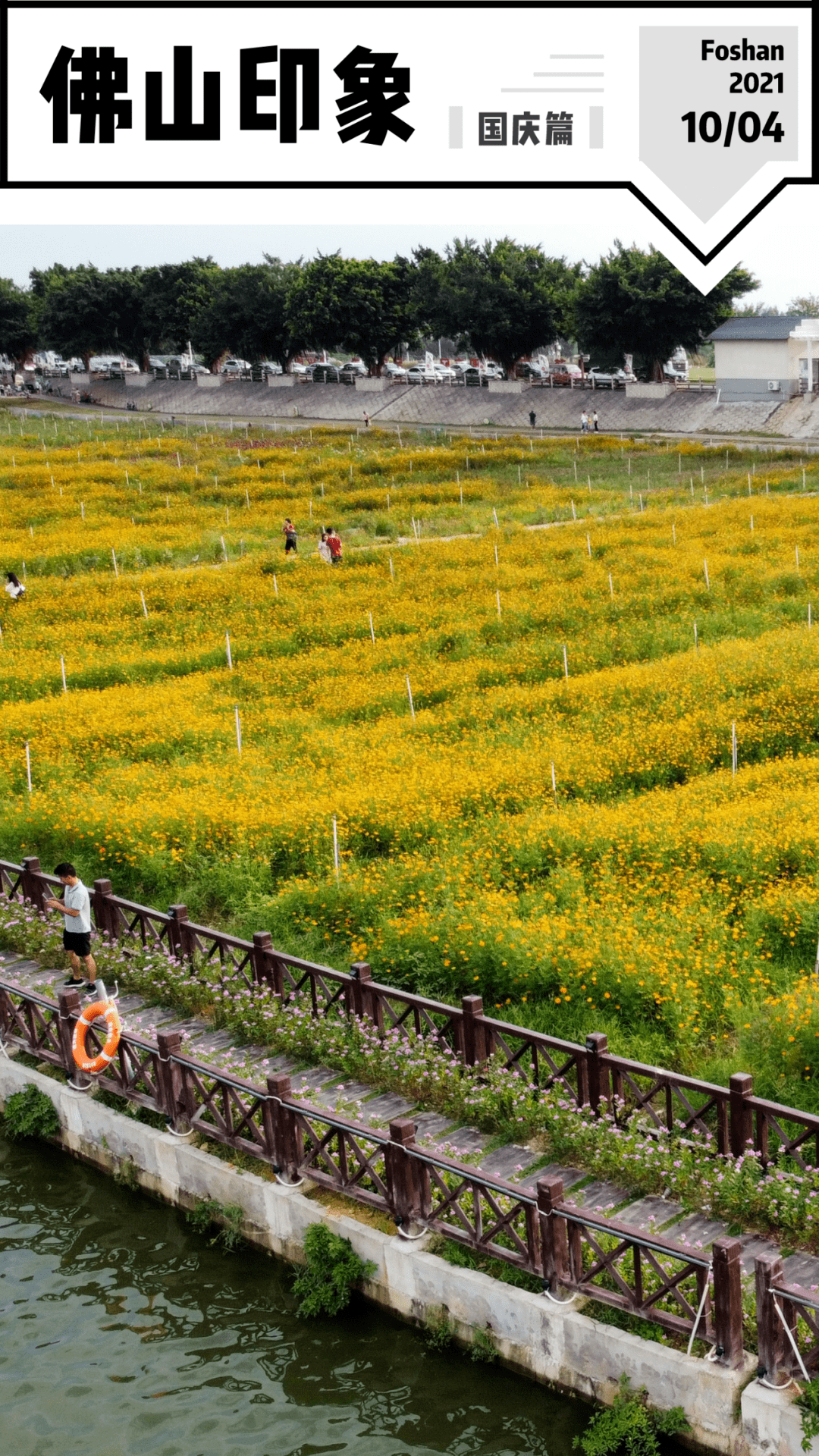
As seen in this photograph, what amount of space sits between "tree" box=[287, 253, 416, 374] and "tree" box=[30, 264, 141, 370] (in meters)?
17.8

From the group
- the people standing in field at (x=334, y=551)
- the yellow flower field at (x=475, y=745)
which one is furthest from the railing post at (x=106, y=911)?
the people standing in field at (x=334, y=551)

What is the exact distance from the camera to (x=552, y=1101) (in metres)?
12.0

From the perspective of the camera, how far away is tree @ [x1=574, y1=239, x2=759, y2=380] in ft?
243

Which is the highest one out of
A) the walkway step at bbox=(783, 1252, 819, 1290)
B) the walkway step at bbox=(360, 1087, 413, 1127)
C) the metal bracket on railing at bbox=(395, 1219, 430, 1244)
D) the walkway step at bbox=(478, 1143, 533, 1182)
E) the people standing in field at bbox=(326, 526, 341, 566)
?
the people standing in field at bbox=(326, 526, 341, 566)

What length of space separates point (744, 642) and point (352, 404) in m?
66.3

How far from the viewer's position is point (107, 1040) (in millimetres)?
13461

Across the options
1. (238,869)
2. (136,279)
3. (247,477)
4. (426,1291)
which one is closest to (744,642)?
(238,869)

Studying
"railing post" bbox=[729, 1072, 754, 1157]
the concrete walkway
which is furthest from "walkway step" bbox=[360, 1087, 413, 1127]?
"railing post" bbox=[729, 1072, 754, 1157]

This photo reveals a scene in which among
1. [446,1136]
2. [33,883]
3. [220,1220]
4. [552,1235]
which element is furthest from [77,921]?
[552,1235]

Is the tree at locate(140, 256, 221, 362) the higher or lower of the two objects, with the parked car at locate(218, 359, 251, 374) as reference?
higher

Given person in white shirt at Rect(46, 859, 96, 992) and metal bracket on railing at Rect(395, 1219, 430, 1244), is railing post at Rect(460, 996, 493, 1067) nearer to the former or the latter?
metal bracket on railing at Rect(395, 1219, 430, 1244)

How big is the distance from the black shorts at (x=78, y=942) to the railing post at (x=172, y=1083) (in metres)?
2.28

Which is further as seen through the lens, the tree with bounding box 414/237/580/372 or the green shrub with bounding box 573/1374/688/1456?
the tree with bounding box 414/237/580/372

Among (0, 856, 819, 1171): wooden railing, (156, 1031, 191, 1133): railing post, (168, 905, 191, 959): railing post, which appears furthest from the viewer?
(168, 905, 191, 959): railing post
